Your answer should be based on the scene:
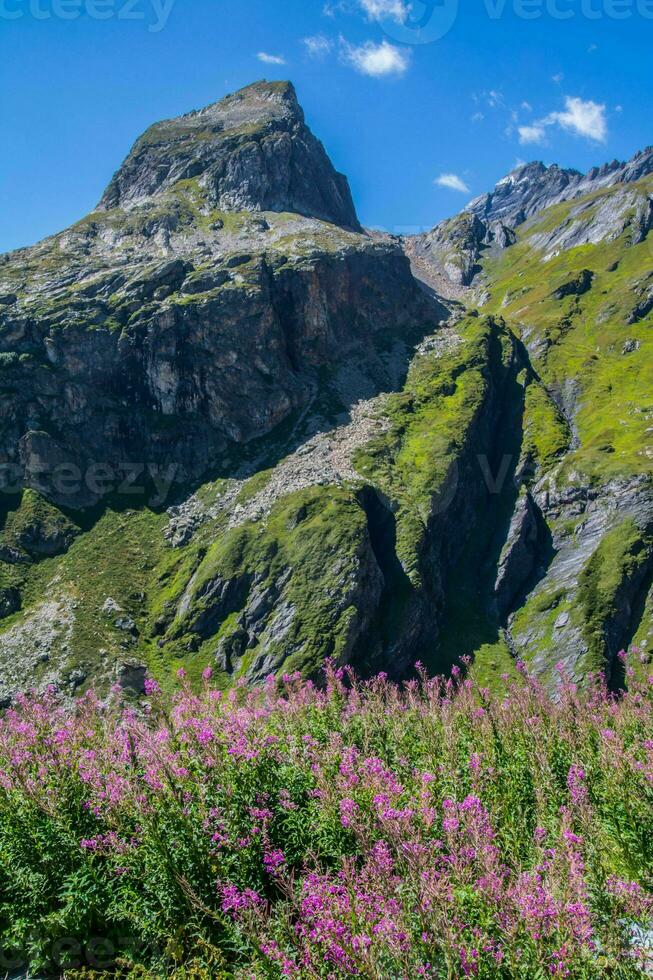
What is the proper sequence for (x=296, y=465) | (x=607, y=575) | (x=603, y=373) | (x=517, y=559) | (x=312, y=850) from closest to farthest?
(x=312, y=850) < (x=607, y=575) < (x=517, y=559) < (x=296, y=465) < (x=603, y=373)

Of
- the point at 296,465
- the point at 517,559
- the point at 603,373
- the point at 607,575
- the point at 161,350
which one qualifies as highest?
the point at 161,350

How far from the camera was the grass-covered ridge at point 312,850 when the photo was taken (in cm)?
790

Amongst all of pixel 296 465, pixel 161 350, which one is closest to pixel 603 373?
pixel 296 465

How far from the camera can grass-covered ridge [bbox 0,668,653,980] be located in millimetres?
7898

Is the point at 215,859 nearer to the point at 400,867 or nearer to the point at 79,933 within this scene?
the point at 79,933

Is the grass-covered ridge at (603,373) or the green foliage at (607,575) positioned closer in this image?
the green foliage at (607,575)

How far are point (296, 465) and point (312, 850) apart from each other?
10957cm

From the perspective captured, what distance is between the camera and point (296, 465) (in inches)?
4751

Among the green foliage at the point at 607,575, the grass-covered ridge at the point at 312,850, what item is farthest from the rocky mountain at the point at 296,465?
the grass-covered ridge at the point at 312,850

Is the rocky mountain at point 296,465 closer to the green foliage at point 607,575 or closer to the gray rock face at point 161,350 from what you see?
the green foliage at point 607,575

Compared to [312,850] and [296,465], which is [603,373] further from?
[312,850]

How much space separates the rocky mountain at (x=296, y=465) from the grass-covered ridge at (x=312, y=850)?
232 ft

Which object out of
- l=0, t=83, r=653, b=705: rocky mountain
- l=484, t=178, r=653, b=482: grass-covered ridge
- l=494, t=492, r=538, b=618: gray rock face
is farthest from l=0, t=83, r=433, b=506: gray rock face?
l=494, t=492, r=538, b=618: gray rock face

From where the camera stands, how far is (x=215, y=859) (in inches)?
456
